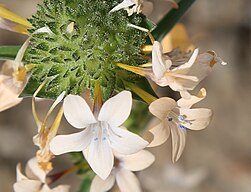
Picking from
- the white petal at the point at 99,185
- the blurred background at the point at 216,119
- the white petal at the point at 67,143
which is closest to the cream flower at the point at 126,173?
the white petal at the point at 99,185

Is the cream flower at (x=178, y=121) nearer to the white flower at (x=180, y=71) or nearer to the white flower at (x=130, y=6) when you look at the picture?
the white flower at (x=180, y=71)

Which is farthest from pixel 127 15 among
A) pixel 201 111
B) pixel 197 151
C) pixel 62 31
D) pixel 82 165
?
pixel 197 151

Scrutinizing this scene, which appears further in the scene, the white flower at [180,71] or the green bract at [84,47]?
the green bract at [84,47]

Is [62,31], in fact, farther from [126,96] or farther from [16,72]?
[126,96]

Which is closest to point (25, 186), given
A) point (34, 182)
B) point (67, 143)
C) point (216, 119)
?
point (34, 182)

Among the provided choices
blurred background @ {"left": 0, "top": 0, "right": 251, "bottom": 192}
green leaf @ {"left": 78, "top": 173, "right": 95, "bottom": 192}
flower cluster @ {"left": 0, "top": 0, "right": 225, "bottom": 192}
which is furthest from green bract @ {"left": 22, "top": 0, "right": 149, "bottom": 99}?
blurred background @ {"left": 0, "top": 0, "right": 251, "bottom": 192}
